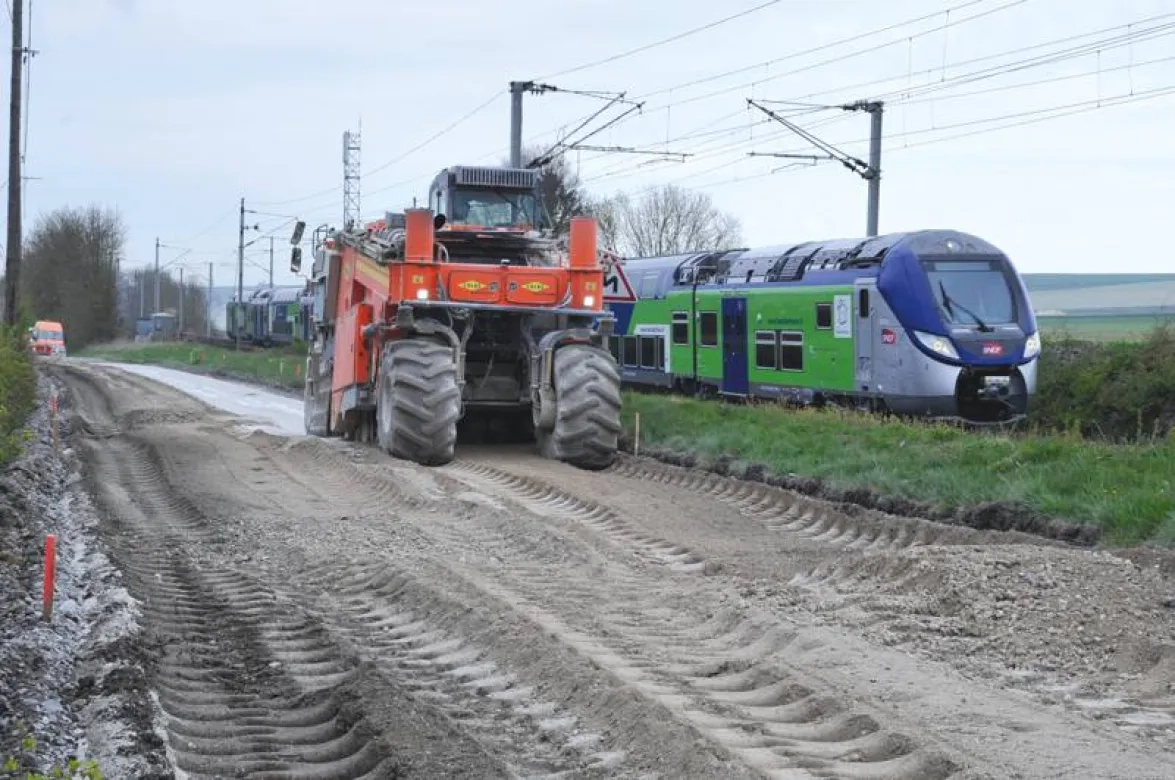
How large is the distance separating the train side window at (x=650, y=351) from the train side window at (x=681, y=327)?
0.84 meters

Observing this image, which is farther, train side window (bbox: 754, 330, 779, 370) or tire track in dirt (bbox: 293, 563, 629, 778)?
train side window (bbox: 754, 330, 779, 370)

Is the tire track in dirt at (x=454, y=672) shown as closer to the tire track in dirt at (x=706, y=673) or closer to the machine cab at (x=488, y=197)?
the tire track in dirt at (x=706, y=673)

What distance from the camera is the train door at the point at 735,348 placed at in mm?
29141

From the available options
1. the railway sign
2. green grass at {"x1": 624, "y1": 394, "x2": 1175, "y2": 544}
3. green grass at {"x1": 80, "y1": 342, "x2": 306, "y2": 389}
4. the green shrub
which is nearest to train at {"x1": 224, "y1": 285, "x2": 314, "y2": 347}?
green grass at {"x1": 80, "y1": 342, "x2": 306, "y2": 389}

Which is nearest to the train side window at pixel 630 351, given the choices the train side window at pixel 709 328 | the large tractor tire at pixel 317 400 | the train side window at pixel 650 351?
the train side window at pixel 650 351

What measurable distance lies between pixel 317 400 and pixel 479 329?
5.71m

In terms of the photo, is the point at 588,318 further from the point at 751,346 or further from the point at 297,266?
the point at 751,346

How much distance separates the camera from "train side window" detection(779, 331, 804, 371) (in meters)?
26.7

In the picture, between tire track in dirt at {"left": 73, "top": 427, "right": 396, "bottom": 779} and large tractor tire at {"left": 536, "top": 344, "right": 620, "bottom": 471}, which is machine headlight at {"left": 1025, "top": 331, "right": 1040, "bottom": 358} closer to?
large tractor tire at {"left": 536, "top": 344, "right": 620, "bottom": 471}

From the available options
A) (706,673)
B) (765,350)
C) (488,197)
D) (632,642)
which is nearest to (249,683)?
(632,642)

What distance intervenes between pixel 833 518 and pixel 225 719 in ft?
26.1

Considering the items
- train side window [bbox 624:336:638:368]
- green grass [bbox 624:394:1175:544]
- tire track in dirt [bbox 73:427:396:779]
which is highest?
train side window [bbox 624:336:638:368]

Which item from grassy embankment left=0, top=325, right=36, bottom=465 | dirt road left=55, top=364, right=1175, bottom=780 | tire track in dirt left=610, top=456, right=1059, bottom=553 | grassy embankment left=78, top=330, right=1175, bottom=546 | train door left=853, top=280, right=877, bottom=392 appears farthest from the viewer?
train door left=853, top=280, right=877, bottom=392

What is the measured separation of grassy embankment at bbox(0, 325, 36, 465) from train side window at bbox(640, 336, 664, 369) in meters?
13.2
